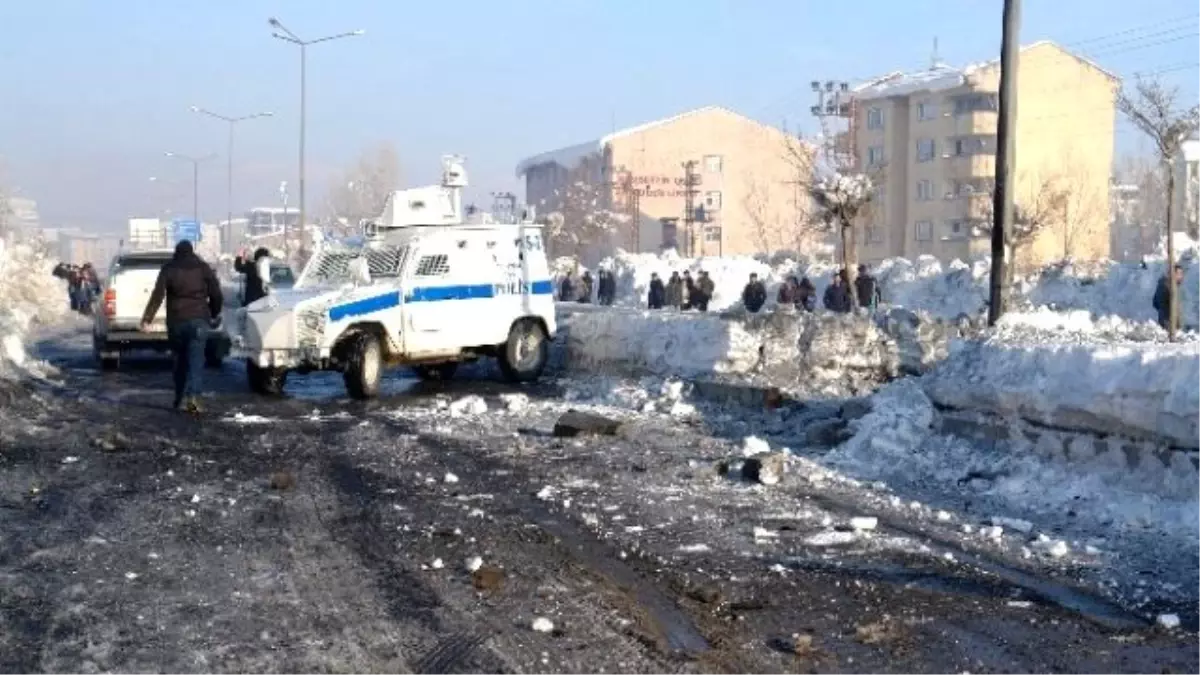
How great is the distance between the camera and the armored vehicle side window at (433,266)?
17.3m

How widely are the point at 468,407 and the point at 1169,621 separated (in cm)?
956

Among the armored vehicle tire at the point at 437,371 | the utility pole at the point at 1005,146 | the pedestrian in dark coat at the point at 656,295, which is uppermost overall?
the utility pole at the point at 1005,146

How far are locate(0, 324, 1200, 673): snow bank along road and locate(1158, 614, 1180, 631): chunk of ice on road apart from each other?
15cm

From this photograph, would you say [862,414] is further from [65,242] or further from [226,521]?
[65,242]

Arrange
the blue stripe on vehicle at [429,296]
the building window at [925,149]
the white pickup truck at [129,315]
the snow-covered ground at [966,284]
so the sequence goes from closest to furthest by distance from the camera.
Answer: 1. the blue stripe on vehicle at [429,296]
2. the white pickup truck at [129,315]
3. the snow-covered ground at [966,284]
4. the building window at [925,149]

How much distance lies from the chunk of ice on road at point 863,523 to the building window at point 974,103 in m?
62.7

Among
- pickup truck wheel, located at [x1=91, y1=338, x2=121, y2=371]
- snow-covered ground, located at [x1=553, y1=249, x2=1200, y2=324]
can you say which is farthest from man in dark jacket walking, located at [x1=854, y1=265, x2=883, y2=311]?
pickup truck wheel, located at [x1=91, y1=338, x2=121, y2=371]

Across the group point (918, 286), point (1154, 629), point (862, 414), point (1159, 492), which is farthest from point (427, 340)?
point (918, 286)

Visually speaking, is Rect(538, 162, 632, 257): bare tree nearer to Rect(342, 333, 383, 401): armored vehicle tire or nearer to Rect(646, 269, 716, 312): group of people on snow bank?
Rect(646, 269, 716, 312): group of people on snow bank

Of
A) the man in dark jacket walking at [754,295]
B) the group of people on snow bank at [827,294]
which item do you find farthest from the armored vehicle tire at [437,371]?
the man in dark jacket walking at [754,295]

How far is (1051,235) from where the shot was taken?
67750mm

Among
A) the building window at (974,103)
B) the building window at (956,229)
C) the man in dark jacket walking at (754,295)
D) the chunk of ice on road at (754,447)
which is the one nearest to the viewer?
the chunk of ice on road at (754,447)

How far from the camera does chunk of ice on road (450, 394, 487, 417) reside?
1455cm

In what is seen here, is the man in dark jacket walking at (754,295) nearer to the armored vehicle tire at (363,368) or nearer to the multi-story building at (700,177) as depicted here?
the armored vehicle tire at (363,368)
